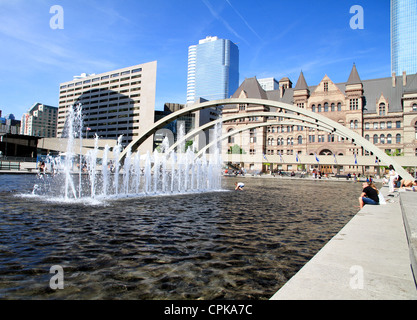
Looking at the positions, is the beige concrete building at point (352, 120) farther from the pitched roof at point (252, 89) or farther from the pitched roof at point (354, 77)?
the pitched roof at point (252, 89)

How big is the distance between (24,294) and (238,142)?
77.5m

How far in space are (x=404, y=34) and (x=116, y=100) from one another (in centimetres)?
16852

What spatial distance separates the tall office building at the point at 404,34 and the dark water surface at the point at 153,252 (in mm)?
192469

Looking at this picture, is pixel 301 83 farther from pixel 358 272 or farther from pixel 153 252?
pixel 358 272

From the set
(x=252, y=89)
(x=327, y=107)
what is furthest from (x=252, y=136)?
(x=327, y=107)

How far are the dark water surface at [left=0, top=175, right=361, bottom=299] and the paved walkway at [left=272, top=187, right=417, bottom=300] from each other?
0.71m

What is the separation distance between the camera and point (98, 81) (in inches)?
4525

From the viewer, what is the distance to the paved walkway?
3.02 metres

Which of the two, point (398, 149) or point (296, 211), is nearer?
point (296, 211)

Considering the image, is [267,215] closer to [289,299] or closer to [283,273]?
[283,273]

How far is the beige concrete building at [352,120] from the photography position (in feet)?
189

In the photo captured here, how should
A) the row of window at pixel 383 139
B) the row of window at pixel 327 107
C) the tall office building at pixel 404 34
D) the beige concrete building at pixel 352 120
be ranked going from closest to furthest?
the beige concrete building at pixel 352 120, the row of window at pixel 383 139, the row of window at pixel 327 107, the tall office building at pixel 404 34

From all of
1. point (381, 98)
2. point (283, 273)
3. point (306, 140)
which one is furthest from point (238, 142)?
point (283, 273)

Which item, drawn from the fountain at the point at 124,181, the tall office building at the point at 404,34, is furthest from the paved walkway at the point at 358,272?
the tall office building at the point at 404,34
